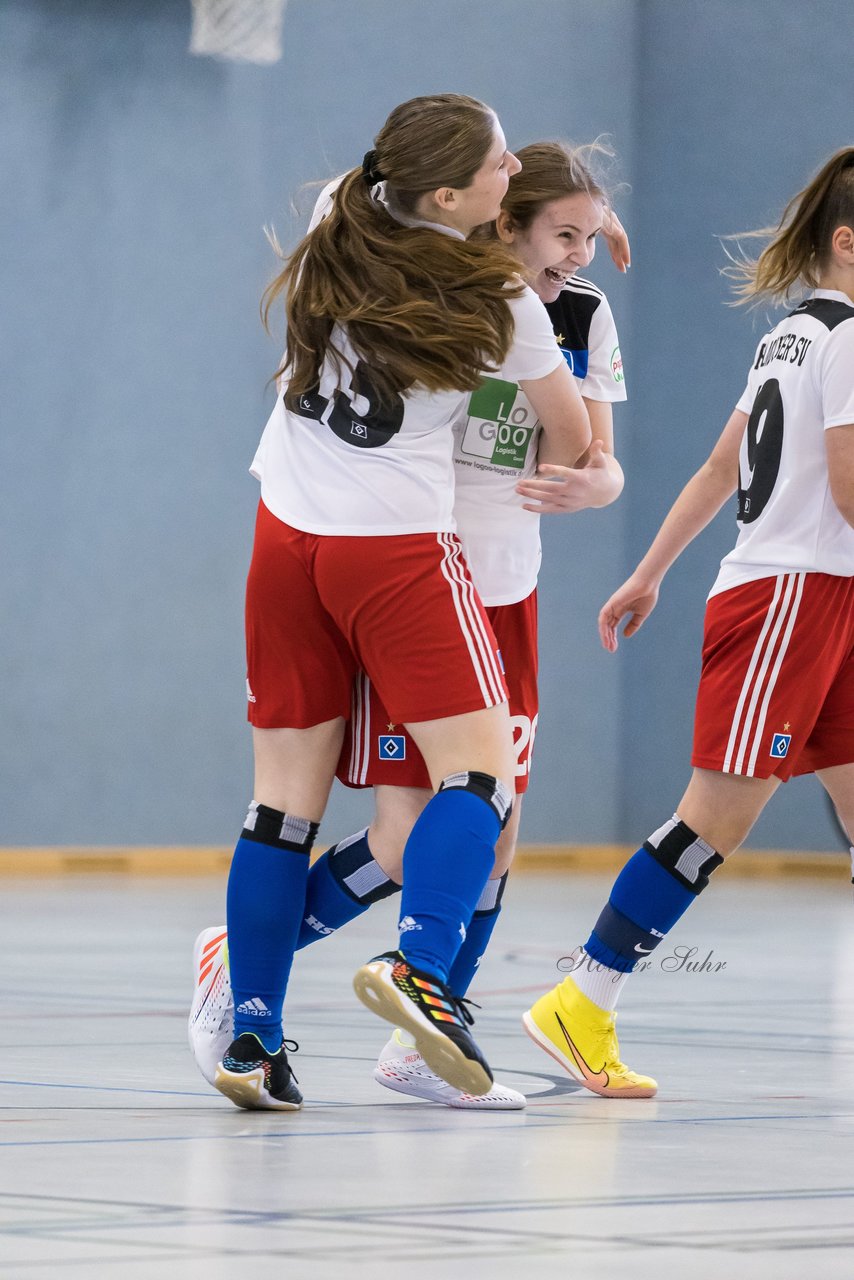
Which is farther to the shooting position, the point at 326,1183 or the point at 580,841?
the point at 580,841

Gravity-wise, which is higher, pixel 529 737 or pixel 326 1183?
pixel 529 737

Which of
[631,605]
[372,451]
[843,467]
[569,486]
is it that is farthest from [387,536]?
[631,605]

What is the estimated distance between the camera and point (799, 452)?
320 centimetres

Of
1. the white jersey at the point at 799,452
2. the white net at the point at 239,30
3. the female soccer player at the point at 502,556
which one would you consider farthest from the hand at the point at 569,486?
the white net at the point at 239,30

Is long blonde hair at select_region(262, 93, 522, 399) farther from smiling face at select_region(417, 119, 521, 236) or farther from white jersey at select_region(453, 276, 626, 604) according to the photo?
white jersey at select_region(453, 276, 626, 604)

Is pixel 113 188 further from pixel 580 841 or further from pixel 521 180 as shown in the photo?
pixel 521 180

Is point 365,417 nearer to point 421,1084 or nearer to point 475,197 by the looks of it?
point 475,197

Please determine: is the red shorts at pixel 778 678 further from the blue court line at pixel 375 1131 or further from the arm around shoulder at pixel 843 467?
the blue court line at pixel 375 1131

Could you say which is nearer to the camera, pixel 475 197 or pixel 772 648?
pixel 475 197

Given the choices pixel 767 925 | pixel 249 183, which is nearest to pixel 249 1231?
pixel 767 925

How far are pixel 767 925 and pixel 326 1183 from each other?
17.4ft

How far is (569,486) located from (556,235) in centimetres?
53

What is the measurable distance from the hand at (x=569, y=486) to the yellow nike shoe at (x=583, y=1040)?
801 mm

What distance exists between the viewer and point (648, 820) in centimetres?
1189
